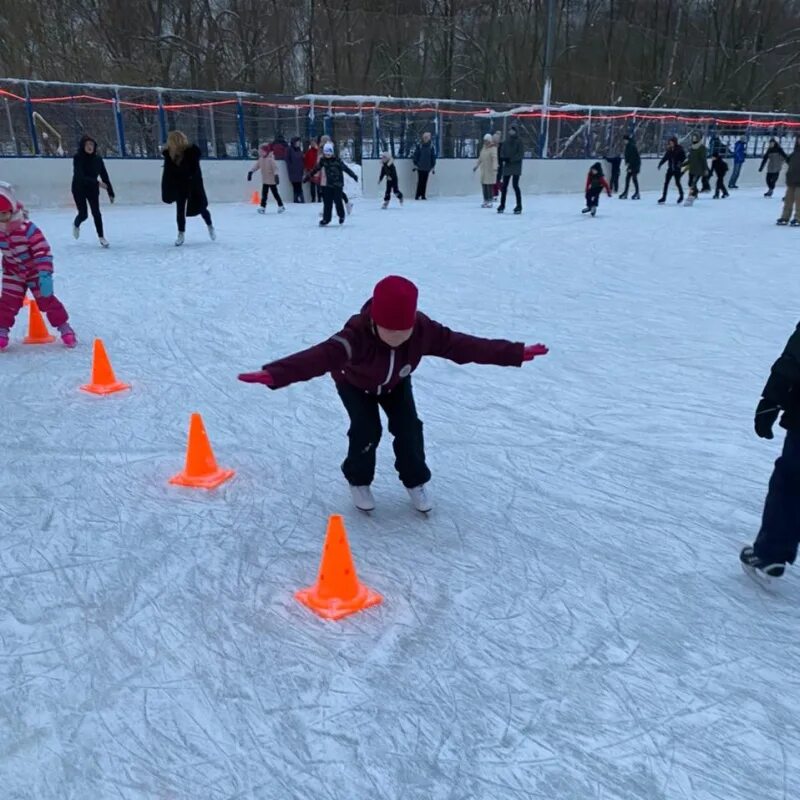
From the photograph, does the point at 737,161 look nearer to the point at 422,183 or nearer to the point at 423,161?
the point at 422,183

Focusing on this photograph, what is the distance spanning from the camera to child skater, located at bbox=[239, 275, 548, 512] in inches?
97.1

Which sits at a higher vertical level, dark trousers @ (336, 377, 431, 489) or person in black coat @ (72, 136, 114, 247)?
person in black coat @ (72, 136, 114, 247)

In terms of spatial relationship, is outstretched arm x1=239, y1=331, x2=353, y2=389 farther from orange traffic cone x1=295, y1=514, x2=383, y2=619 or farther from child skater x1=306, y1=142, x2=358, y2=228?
child skater x1=306, y1=142, x2=358, y2=228

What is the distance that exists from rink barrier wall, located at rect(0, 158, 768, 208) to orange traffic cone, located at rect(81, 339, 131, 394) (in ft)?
40.5

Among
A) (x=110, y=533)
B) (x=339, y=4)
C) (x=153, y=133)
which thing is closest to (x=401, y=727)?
(x=110, y=533)

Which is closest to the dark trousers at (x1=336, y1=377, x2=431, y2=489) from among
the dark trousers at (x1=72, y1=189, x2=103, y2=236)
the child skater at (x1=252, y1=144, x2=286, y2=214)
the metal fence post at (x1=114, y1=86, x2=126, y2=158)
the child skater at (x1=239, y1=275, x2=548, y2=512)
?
the child skater at (x1=239, y1=275, x2=548, y2=512)

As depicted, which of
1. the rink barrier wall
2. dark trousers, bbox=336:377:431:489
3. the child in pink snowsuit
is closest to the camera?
dark trousers, bbox=336:377:431:489

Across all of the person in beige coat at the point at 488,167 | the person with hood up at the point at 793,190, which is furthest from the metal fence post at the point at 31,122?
the person with hood up at the point at 793,190

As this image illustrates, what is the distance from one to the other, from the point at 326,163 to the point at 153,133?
271 inches

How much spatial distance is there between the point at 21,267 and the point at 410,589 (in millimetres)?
4062

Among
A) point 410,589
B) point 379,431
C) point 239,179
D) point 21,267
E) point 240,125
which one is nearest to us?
point 410,589

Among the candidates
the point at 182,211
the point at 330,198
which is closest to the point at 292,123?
the point at 330,198

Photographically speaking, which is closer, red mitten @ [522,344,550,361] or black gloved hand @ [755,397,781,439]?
black gloved hand @ [755,397,781,439]

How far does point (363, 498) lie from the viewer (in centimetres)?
307
